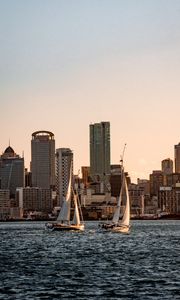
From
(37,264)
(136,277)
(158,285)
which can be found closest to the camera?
(158,285)

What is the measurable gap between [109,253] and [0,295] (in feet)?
162

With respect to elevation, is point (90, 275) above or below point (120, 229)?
below

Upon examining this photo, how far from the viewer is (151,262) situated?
311ft

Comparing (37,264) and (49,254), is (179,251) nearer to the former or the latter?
(49,254)

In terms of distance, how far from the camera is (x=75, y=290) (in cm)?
6806

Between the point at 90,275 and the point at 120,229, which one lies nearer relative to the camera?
the point at 90,275

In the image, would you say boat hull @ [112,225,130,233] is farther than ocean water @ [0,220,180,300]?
Yes

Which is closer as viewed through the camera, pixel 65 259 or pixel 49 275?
pixel 49 275

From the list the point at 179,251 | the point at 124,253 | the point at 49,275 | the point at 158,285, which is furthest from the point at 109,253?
the point at 158,285

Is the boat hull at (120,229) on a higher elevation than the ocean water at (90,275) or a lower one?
higher

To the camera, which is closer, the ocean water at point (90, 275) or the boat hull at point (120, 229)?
the ocean water at point (90, 275)

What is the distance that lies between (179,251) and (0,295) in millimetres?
55049

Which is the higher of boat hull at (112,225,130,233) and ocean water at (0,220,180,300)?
boat hull at (112,225,130,233)

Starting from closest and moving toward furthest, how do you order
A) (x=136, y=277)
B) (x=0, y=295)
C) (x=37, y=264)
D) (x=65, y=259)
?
(x=0, y=295) < (x=136, y=277) < (x=37, y=264) < (x=65, y=259)
